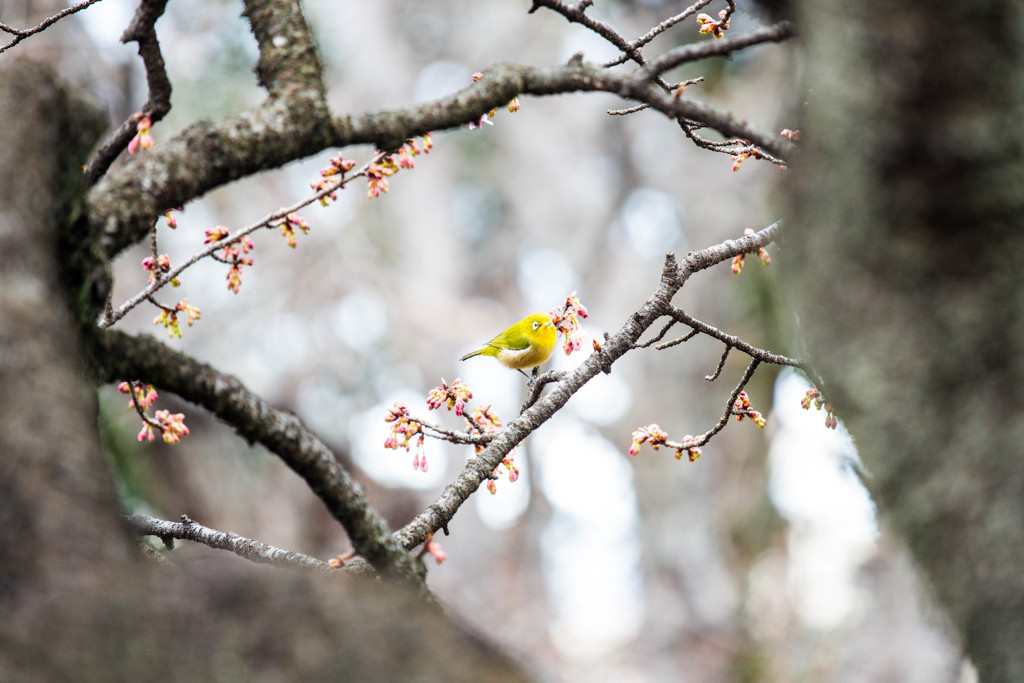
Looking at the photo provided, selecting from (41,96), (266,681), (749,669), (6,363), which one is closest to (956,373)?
(266,681)

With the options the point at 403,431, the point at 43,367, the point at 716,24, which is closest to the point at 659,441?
the point at 403,431

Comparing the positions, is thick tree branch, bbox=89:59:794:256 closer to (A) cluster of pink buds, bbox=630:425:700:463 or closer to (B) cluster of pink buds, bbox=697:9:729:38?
(B) cluster of pink buds, bbox=697:9:729:38

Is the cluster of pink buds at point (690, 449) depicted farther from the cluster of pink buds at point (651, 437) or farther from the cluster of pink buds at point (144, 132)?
the cluster of pink buds at point (144, 132)

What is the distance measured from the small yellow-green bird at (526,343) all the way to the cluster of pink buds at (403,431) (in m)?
1.93

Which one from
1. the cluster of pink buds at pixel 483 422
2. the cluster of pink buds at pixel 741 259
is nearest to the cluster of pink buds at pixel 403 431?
the cluster of pink buds at pixel 483 422

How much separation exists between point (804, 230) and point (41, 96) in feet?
4.82

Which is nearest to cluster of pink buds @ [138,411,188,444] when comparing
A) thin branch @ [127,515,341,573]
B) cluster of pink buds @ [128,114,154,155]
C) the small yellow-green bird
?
thin branch @ [127,515,341,573]

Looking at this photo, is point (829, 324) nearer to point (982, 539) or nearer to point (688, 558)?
point (982, 539)

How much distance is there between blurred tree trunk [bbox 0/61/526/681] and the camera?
1.10m

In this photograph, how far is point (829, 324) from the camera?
1553 millimetres

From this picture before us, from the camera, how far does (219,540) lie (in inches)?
94.1

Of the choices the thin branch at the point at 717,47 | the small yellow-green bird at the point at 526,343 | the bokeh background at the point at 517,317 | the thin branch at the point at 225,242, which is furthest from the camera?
the bokeh background at the point at 517,317

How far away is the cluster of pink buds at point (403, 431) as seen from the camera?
2.64 m

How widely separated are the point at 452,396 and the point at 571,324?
500 mm
